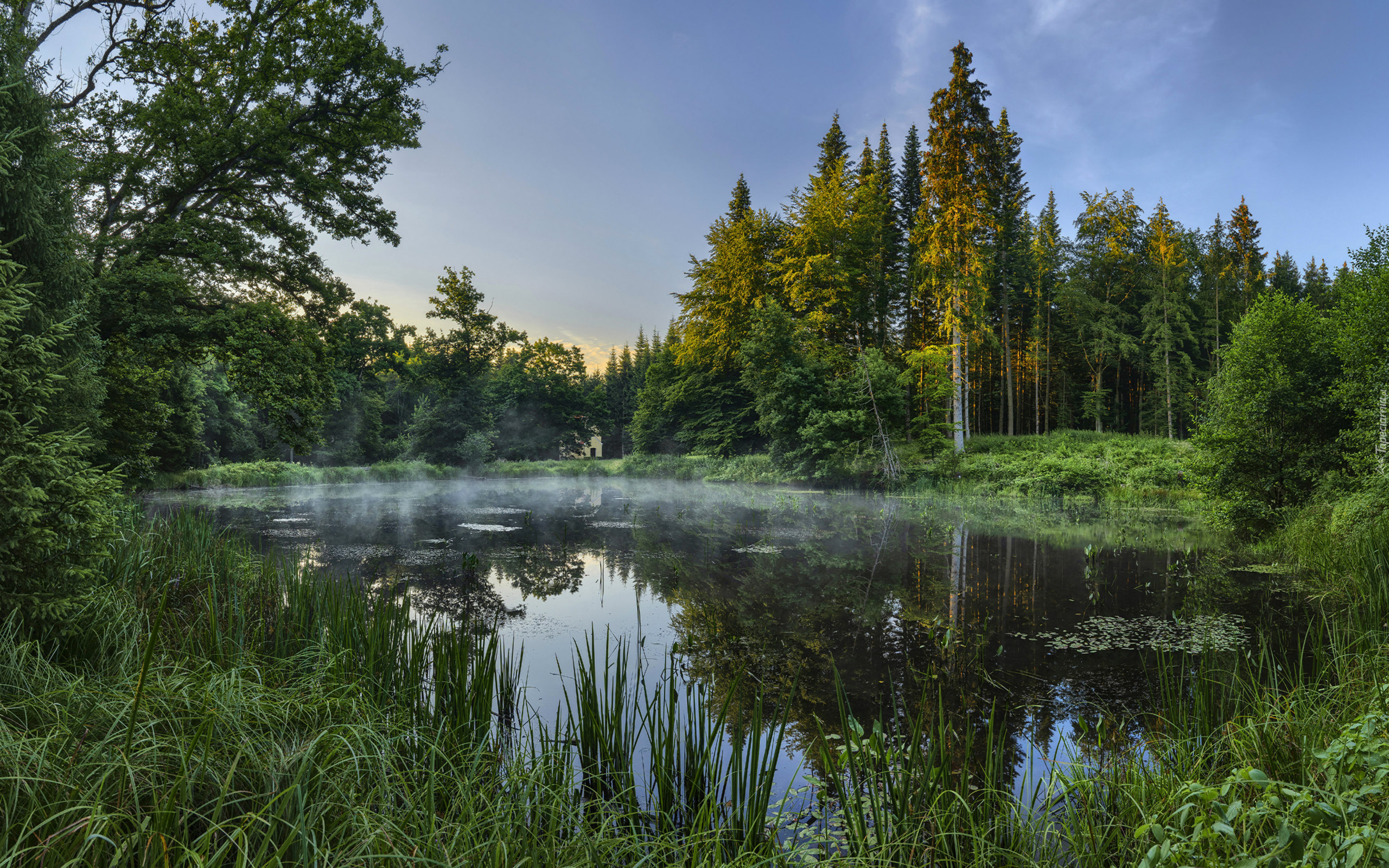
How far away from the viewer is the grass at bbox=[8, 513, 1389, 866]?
163cm

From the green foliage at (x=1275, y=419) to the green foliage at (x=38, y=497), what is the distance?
1289 centimetres

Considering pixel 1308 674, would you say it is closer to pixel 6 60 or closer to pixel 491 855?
pixel 491 855

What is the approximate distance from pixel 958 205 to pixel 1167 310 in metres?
13.8

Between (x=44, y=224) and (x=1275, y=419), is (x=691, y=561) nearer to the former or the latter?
(x=44, y=224)

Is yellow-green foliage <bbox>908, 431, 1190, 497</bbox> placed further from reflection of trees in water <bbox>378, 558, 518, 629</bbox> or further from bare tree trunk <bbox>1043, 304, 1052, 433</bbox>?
reflection of trees in water <bbox>378, 558, 518, 629</bbox>

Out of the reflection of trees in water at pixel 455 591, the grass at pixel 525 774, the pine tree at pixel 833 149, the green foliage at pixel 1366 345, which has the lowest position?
the reflection of trees in water at pixel 455 591

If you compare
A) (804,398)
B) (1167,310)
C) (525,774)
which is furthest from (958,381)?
(525,774)

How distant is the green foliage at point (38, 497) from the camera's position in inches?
101

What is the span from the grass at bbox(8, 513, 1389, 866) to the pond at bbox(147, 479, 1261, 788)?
351mm

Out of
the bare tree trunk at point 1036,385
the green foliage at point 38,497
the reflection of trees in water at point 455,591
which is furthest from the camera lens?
the bare tree trunk at point 1036,385

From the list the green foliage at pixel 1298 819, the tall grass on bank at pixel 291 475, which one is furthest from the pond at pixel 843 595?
the tall grass on bank at pixel 291 475

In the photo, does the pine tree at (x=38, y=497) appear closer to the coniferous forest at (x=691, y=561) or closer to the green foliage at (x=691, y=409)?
the coniferous forest at (x=691, y=561)

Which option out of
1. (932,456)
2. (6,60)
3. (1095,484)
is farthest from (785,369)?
(6,60)

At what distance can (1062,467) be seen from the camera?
16812 millimetres
